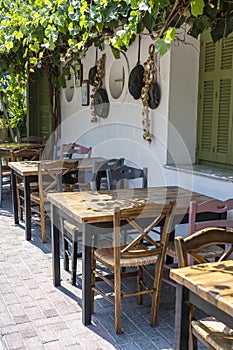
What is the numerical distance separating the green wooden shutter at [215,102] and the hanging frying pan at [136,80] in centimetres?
67

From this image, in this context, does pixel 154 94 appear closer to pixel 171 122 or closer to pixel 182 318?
pixel 171 122

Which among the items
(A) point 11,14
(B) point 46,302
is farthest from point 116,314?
(A) point 11,14

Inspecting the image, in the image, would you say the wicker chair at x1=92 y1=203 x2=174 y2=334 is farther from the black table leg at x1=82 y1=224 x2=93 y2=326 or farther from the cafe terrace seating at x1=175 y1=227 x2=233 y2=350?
the cafe terrace seating at x1=175 y1=227 x2=233 y2=350

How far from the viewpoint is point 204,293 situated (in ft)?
5.39

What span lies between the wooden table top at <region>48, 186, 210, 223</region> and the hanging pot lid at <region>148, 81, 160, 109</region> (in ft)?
3.65

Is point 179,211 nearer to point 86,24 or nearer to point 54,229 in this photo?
point 54,229

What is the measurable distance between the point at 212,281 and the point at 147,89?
118 inches

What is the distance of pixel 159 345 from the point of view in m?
2.54

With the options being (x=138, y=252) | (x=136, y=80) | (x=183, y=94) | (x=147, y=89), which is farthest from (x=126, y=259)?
(x=136, y=80)

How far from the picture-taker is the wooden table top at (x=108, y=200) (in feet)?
8.87

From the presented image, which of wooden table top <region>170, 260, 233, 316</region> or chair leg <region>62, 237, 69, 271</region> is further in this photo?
chair leg <region>62, 237, 69, 271</region>

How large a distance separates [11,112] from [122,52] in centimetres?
405

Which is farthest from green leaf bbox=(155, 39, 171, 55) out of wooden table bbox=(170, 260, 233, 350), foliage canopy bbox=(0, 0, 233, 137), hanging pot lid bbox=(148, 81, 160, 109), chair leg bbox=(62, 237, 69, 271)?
chair leg bbox=(62, 237, 69, 271)

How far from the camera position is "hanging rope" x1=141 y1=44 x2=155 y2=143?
4.37 metres
